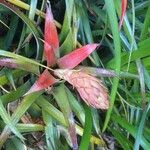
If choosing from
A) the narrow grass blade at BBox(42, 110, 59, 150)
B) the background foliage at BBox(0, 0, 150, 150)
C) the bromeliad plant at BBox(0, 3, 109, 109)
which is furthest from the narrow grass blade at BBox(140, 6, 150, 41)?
the narrow grass blade at BBox(42, 110, 59, 150)

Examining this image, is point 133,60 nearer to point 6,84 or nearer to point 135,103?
point 135,103

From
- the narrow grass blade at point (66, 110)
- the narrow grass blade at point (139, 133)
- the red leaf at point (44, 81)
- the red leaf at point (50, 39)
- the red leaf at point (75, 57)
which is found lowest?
the narrow grass blade at point (139, 133)

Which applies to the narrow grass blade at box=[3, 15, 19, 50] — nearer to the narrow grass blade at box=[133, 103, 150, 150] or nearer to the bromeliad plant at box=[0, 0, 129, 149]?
the bromeliad plant at box=[0, 0, 129, 149]

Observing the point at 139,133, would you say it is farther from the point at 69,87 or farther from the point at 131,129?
the point at 69,87

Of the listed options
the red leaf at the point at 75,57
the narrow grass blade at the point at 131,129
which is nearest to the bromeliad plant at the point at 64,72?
the red leaf at the point at 75,57

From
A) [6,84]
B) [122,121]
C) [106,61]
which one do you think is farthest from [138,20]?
[6,84]

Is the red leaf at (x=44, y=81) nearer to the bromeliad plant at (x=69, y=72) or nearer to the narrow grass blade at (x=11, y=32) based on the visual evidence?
the bromeliad plant at (x=69, y=72)
